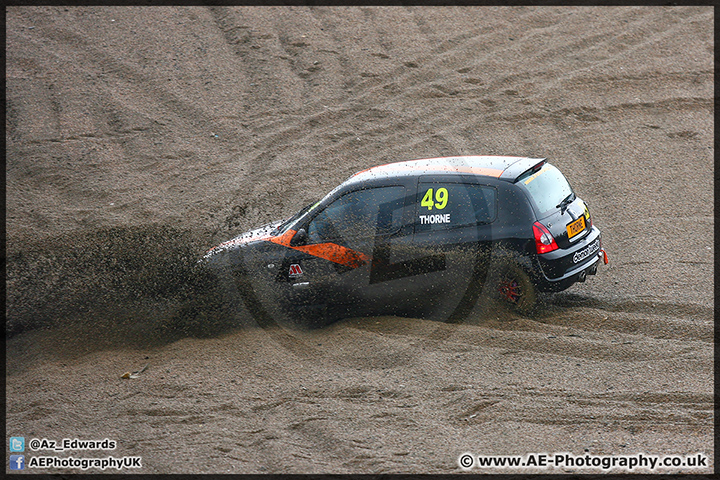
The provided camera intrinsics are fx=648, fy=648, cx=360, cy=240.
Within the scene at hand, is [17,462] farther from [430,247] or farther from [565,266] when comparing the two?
[565,266]

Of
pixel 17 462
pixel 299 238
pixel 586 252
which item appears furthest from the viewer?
pixel 299 238

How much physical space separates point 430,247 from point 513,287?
1.05m

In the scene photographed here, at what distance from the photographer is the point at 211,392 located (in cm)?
643

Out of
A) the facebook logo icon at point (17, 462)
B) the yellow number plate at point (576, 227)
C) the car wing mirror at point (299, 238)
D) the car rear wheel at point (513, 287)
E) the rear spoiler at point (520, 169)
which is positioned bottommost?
the facebook logo icon at point (17, 462)

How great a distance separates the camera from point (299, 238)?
756 centimetres

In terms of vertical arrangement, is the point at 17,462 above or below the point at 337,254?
below

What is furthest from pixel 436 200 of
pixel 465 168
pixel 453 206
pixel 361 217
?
pixel 361 217

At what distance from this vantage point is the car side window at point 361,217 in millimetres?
7344

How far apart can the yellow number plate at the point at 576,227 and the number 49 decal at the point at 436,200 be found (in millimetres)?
1436

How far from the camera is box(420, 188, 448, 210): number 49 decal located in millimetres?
7266

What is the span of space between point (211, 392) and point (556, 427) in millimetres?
3288

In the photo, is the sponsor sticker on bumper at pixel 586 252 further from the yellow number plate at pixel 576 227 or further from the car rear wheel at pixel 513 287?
the car rear wheel at pixel 513 287

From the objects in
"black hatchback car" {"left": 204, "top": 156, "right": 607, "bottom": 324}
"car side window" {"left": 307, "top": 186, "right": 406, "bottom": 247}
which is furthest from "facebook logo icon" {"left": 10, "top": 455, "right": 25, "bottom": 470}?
"car side window" {"left": 307, "top": 186, "right": 406, "bottom": 247}

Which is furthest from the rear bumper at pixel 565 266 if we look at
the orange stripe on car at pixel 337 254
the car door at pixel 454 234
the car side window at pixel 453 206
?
the orange stripe on car at pixel 337 254
